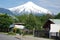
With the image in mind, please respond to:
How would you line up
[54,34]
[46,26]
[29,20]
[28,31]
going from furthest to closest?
1. [29,20]
2. [28,31]
3. [46,26]
4. [54,34]

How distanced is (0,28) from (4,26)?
139 inches

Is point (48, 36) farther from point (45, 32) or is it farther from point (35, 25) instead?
point (35, 25)

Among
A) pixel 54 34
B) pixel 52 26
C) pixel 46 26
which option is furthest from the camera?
pixel 46 26

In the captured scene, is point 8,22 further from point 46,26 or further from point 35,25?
point 46,26

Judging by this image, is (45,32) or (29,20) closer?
(45,32)

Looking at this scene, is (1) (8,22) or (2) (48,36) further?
(1) (8,22)

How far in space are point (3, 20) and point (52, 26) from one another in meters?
62.1

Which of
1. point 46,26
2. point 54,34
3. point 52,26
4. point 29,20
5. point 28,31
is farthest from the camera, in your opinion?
point 29,20

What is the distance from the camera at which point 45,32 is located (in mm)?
57000

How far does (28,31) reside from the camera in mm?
80250

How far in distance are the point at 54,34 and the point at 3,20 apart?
217 ft

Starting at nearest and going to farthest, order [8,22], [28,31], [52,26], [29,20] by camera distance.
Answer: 1. [52,26]
2. [28,31]
3. [29,20]
4. [8,22]

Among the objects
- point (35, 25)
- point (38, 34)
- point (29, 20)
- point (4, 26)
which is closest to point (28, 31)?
point (35, 25)

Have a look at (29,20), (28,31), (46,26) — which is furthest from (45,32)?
(29,20)
